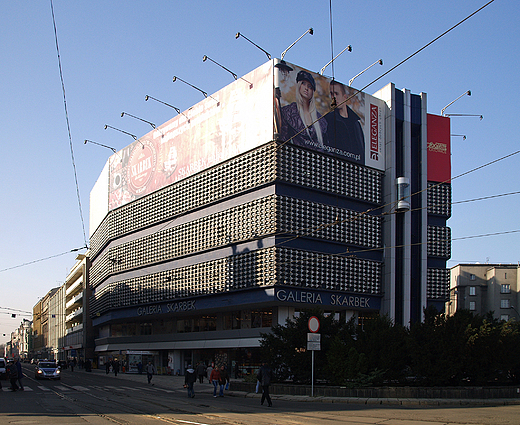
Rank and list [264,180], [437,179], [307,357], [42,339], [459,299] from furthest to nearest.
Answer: [42,339] < [459,299] < [437,179] < [264,180] < [307,357]

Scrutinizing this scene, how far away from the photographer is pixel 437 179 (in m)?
50.9

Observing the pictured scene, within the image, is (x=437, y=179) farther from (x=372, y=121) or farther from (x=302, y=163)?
(x=302, y=163)

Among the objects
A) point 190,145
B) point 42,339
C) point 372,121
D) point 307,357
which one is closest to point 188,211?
point 190,145

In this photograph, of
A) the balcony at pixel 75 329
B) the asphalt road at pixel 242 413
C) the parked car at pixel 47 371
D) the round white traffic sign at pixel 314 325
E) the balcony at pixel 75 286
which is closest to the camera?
the asphalt road at pixel 242 413

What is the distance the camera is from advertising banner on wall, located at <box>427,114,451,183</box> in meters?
51.1

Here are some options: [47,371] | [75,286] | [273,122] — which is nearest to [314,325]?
[273,122]

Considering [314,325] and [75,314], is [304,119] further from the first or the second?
[75,314]

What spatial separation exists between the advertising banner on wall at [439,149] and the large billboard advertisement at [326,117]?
588 cm

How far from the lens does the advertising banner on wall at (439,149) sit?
2010 inches

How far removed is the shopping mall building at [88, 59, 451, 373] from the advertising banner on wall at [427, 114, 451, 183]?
0.42 feet

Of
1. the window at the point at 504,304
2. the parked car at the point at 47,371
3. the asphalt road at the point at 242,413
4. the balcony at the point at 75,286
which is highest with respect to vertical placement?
the balcony at the point at 75,286

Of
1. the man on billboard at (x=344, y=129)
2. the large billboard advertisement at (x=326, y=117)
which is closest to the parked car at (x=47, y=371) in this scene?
the large billboard advertisement at (x=326, y=117)

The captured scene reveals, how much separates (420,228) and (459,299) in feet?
140

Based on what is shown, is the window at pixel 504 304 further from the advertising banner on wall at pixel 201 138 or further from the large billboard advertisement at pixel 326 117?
the advertising banner on wall at pixel 201 138
